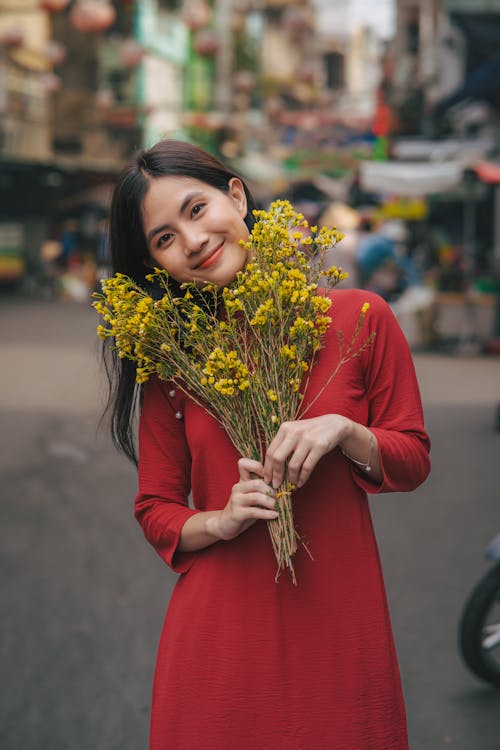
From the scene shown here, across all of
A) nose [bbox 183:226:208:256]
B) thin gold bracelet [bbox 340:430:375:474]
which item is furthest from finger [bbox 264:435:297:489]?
nose [bbox 183:226:208:256]

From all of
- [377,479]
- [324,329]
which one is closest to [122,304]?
[324,329]

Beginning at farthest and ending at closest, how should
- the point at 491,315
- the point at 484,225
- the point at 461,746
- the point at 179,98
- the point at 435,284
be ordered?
the point at 179,98 < the point at 484,225 < the point at 435,284 < the point at 491,315 < the point at 461,746

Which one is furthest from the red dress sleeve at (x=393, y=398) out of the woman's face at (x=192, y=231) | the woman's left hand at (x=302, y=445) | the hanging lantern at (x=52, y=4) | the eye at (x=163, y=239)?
the hanging lantern at (x=52, y=4)

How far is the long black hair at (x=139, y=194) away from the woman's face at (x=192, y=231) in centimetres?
2

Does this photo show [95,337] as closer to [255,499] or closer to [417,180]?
[417,180]

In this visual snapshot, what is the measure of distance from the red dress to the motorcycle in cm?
209

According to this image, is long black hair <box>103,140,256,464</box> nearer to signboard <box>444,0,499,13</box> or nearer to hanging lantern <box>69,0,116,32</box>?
signboard <box>444,0,499,13</box>

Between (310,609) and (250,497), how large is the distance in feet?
0.83

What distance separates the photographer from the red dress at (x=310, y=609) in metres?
1.90

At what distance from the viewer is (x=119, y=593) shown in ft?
17.1

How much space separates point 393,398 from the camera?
6.46 feet

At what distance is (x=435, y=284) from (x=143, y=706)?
12.2 meters

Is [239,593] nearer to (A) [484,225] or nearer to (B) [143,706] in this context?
(B) [143,706]

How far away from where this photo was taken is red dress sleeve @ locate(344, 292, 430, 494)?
193 centimetres
